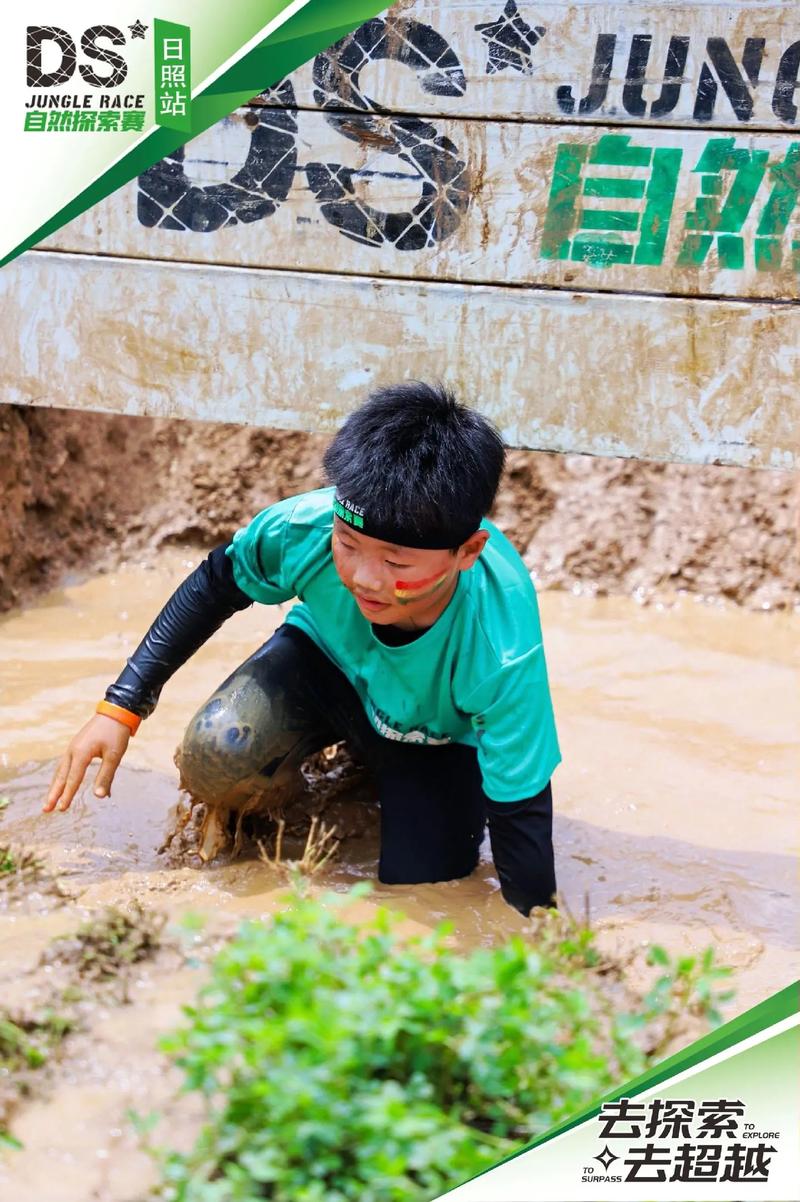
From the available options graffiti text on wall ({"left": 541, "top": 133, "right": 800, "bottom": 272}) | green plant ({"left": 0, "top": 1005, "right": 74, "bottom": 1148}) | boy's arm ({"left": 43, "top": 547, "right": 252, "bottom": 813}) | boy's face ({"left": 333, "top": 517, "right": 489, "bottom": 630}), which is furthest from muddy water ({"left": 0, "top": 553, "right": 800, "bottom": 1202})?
graffiti text on wall ({"left": 541, "top": 133, "right": 800, "bottom": 272})

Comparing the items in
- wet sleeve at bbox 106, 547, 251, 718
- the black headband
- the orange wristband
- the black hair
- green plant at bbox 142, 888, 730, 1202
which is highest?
the black hair

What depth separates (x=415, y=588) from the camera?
269cm

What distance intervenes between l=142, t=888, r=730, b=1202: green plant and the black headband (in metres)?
0.78

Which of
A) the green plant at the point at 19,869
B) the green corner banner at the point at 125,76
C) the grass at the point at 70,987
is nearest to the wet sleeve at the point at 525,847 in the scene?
the grass at the point at 70,987

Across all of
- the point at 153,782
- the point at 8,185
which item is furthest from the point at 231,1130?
the point at 8,185

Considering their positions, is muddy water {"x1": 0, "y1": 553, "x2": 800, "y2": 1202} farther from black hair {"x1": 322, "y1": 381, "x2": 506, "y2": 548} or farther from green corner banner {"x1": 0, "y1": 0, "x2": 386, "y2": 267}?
green corner banner {"x1": 0, "y1": 0, "x2": 386, "y2": 267}

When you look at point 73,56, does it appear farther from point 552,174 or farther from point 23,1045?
point 23,1045

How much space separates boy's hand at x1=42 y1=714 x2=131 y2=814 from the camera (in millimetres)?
2971

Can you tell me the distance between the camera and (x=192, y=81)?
296cm

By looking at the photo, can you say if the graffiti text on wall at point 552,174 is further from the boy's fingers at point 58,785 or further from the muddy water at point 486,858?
the muddy water at point 486,858

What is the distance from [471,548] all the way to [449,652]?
30 cm

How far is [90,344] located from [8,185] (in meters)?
0.42

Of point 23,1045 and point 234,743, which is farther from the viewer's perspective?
point 234,743

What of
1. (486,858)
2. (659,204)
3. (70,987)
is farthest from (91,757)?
(659,204)
